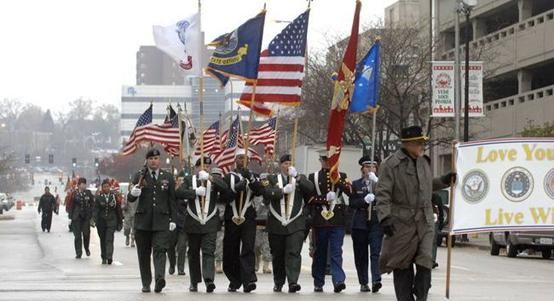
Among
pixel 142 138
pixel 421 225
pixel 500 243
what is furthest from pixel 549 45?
pixel 421 225

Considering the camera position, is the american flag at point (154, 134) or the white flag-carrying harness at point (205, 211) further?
the american flag at point (154, 134)

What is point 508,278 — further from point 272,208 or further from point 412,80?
point 412,80

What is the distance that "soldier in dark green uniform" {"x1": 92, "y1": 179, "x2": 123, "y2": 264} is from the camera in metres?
26.7

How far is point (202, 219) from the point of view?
17109 mm

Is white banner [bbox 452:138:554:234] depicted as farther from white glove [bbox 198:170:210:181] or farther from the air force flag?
the air force flag

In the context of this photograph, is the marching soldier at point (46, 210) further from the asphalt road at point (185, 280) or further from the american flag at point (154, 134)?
the american flag at point (154, 134)

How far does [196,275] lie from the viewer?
17.0 metres

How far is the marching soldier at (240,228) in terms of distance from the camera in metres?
17.0

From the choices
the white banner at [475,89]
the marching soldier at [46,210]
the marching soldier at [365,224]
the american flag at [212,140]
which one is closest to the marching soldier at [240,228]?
the marching soldier at [365,224]

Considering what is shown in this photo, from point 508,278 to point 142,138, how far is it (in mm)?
11018

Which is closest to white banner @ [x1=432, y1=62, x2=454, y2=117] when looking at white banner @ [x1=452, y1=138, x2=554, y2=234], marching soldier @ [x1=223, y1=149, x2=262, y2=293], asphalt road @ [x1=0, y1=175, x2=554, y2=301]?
asphalt road @ [x1=0, y1=175, x2=554, y2=301]

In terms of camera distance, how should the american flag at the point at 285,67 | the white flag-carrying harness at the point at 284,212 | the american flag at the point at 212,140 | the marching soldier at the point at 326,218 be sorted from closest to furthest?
the white flag-carrying harness at the point at 284,212, the marching soldier at the point at 326,218, the american flag at the point at 285,67, the american flag at the point at 212,140

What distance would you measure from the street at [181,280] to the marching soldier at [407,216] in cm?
335

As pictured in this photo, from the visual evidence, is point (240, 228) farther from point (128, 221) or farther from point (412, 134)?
point (128, 221)
